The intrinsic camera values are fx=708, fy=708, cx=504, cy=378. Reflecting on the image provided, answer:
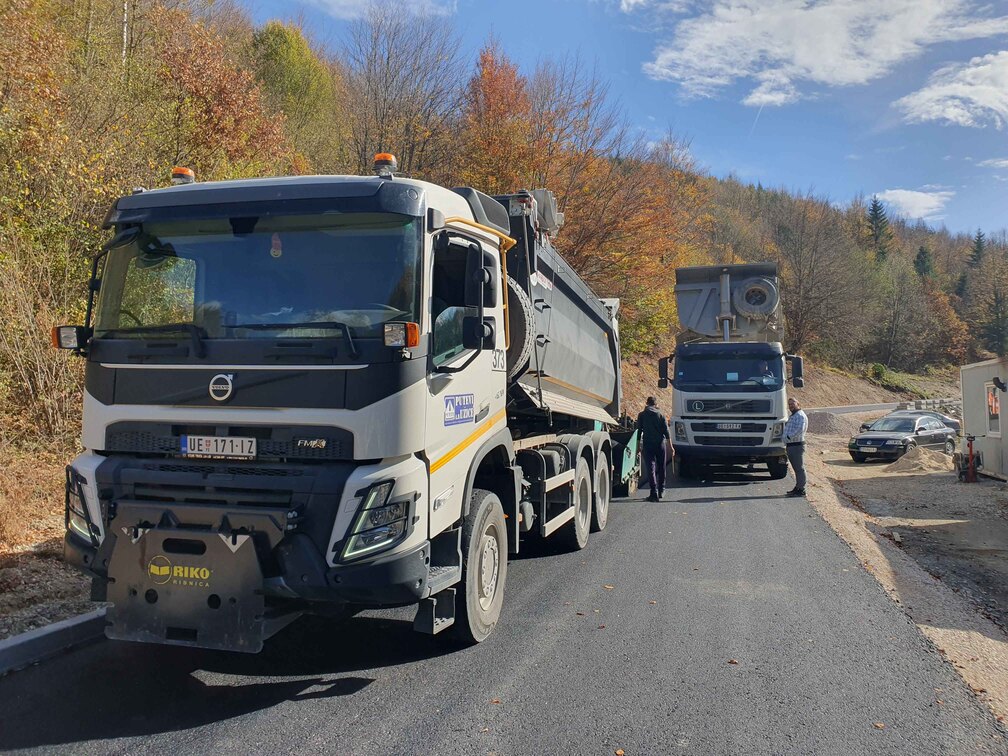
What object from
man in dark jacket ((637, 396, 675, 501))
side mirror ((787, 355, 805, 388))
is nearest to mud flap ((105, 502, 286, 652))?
man in dark jacket ((637, 396, 675, 501))

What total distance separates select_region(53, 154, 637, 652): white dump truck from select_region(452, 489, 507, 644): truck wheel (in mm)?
21

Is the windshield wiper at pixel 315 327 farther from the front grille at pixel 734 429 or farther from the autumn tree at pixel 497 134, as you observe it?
the autumn tree at pixel 497 134

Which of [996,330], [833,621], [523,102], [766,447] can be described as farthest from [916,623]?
[996,330]

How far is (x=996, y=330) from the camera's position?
49.7m

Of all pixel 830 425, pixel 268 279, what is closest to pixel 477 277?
pixel 268 279

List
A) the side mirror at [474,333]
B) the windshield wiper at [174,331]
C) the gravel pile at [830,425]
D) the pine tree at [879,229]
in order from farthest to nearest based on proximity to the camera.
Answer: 1. the pine tree at [879,229]
2. the gravel pile at [830,425]
3. the side mirror at [474,333]
4. the windshield wiper at [174,331]

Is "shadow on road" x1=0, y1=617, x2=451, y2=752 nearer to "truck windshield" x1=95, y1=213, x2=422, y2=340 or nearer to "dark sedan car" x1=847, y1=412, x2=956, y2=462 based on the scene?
"truck windshield" x1=95, y1=213, x2=422, y2=340

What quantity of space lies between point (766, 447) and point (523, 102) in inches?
508

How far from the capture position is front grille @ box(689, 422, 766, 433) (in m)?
14.2

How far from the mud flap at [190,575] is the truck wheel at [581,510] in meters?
4.77

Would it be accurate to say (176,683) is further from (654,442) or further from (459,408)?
(654,442)

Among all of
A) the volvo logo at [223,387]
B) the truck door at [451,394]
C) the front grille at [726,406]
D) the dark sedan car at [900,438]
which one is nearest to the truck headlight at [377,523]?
the truck door at [451,394]

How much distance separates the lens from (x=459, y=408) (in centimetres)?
472

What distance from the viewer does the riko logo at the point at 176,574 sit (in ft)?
12.6
